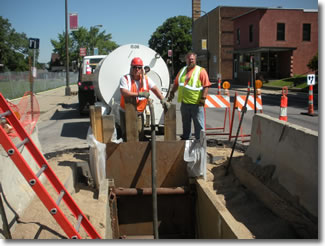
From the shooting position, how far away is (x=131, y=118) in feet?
18.1

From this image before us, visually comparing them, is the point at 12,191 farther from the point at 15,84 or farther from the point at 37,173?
the point at 15,84

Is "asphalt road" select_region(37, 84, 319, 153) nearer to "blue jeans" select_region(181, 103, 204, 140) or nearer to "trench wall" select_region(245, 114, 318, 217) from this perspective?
"blue jeans" select_region(181, 103, 204, 140)

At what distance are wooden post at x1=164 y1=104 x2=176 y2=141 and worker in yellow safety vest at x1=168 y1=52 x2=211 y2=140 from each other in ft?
1.55

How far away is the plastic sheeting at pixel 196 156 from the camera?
4984 millimetres

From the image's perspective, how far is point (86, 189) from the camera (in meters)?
5.05

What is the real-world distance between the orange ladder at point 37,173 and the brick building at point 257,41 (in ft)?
71.1

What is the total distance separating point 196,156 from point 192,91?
1355 millimetres

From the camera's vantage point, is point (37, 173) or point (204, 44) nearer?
point (37, 173)

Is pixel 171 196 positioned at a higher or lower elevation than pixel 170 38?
lower

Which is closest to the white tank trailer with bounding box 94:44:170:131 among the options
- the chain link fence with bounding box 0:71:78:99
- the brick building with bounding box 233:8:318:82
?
the chain link fence with bounding box 0:71:78:99

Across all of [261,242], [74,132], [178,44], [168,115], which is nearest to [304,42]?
[178,44]

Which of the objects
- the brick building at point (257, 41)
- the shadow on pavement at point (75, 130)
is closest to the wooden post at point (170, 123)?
the shadow on pavement at point (75, 130)

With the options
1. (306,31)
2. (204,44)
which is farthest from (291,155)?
(204,44)

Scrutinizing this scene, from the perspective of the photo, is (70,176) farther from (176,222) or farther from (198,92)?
(198,92)
